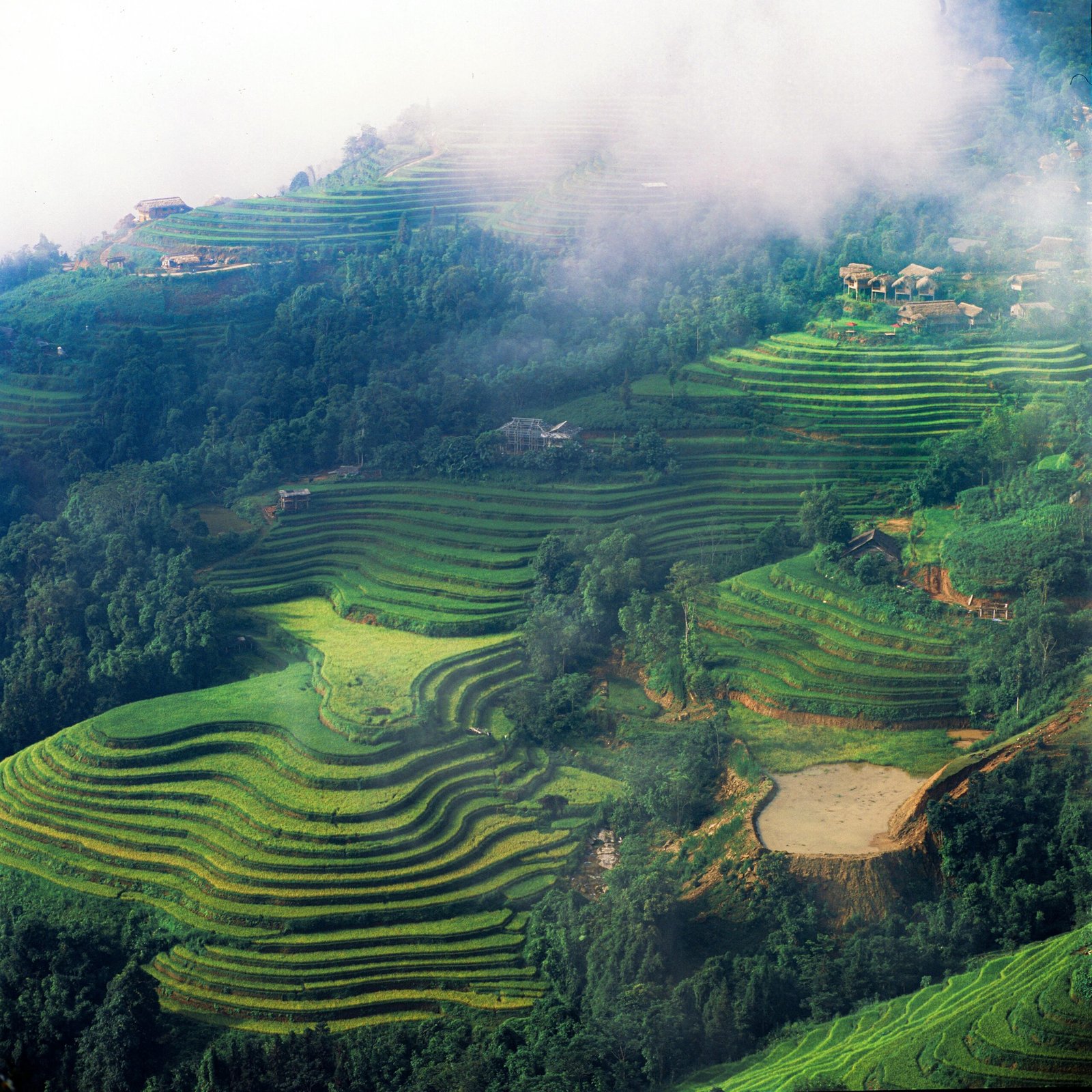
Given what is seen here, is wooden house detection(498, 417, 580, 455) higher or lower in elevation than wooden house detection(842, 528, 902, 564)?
higher

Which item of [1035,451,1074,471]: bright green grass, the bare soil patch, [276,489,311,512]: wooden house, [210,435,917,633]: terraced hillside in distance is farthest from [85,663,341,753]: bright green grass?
[1035,451,1074,471]: bright green grass

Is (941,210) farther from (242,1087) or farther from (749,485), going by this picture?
(242,1087)

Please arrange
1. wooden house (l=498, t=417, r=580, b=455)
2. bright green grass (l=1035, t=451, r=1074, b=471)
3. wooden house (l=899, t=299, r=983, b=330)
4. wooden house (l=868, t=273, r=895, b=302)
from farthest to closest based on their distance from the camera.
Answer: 1. wooden house (l=868, t=273, r=895, b=302)
2. wooden house (l=899, t=299, r=983, b=330)
3. wooden house (l=498, t=417, r=580, b=455)
4. bright green grass (l=1035, t=451, r=1074, b=471)

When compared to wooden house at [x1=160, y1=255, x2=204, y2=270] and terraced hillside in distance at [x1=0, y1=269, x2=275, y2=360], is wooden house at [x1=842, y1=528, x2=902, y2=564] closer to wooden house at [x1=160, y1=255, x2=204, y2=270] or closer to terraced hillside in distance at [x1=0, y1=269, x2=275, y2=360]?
terraced hillside in distance at [x1=0, y1=269, x2=275, y2=360]

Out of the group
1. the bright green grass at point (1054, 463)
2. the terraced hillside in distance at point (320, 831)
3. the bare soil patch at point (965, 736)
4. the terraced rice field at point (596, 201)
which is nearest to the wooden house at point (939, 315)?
the bright green grass at point (1054, 463)

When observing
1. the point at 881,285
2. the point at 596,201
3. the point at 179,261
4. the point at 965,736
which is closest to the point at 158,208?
the point at 179,261

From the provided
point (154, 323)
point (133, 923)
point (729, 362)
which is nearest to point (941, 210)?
point (729, 362)
